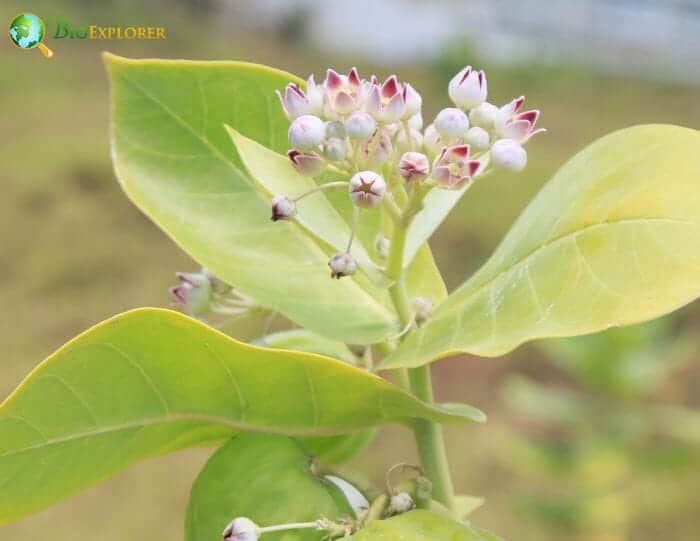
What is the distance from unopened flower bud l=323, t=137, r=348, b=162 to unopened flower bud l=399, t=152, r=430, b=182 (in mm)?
26

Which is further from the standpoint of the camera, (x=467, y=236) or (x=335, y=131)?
(x=467, y=236)

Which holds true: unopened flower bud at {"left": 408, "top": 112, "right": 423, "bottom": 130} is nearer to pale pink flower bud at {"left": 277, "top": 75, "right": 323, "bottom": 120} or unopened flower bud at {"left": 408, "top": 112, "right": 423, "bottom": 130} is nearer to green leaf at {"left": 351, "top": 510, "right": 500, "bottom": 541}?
pale pink flower bud at {"left": 277, "top": 75, "right": 323, "bottom": 120}

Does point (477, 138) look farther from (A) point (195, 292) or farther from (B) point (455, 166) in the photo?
(A) point (195, 292)

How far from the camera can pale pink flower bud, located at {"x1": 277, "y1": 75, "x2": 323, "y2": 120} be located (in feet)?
1.38

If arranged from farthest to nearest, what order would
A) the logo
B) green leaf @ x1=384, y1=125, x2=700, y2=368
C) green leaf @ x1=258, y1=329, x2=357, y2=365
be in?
the logo → green leaf @ x1=258, y1=329, x2=357, y2=365 → green leaf @ x1=384, y1=125, x2=700, y2=368

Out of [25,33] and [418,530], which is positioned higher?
[25,33]

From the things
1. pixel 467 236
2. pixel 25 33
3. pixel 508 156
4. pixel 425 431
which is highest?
pixel 25 33

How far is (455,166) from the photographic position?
41 cm

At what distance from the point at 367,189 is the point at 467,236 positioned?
2826mm

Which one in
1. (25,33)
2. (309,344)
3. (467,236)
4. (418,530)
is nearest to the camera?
(418,530)

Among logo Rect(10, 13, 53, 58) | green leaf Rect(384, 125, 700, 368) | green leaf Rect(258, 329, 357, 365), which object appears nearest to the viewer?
green leaf Rect(384, 125, 700, 368)

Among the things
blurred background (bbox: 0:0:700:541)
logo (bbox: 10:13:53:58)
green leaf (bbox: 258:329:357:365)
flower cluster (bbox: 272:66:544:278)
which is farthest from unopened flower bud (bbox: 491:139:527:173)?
blurred background (bbox: 0:0:700:541)

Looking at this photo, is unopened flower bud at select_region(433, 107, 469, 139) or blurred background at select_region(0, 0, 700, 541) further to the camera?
blurred background at select_region(0, 0, 700, 541)

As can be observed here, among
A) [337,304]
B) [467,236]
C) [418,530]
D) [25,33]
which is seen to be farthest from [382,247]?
[467,236]
